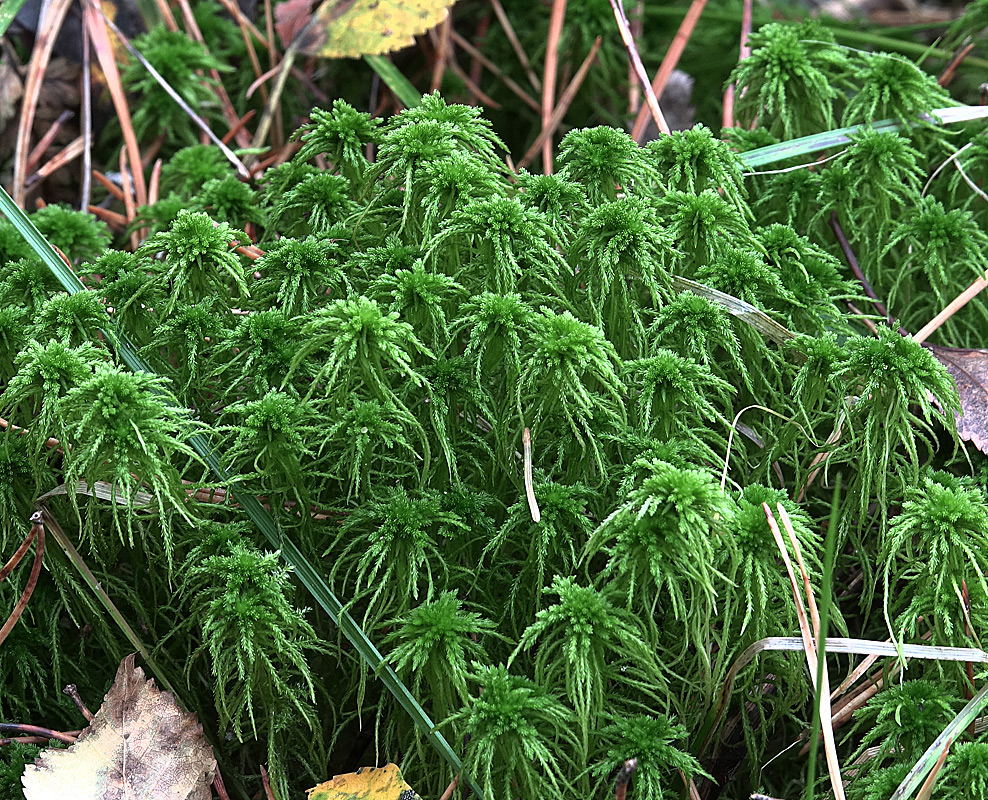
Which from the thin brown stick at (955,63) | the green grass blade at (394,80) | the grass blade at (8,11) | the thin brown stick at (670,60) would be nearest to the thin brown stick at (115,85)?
the grass blade at (8,11)

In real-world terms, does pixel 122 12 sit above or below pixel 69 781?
above

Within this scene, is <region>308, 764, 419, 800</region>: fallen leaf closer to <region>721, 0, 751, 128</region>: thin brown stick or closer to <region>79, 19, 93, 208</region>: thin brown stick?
<region>79, 19, 93, 208</region>: thin brown stick

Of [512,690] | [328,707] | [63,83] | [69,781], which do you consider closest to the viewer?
[512,690]

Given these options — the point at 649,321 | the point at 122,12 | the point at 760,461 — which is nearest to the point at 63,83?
the point at 122,12

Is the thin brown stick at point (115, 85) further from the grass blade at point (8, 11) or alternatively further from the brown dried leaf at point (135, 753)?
the brown dried leaf at point (135, 753)

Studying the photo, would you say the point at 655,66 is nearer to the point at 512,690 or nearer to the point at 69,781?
the point at 512,690

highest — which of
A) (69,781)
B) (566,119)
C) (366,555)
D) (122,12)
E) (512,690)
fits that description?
(122,12)
